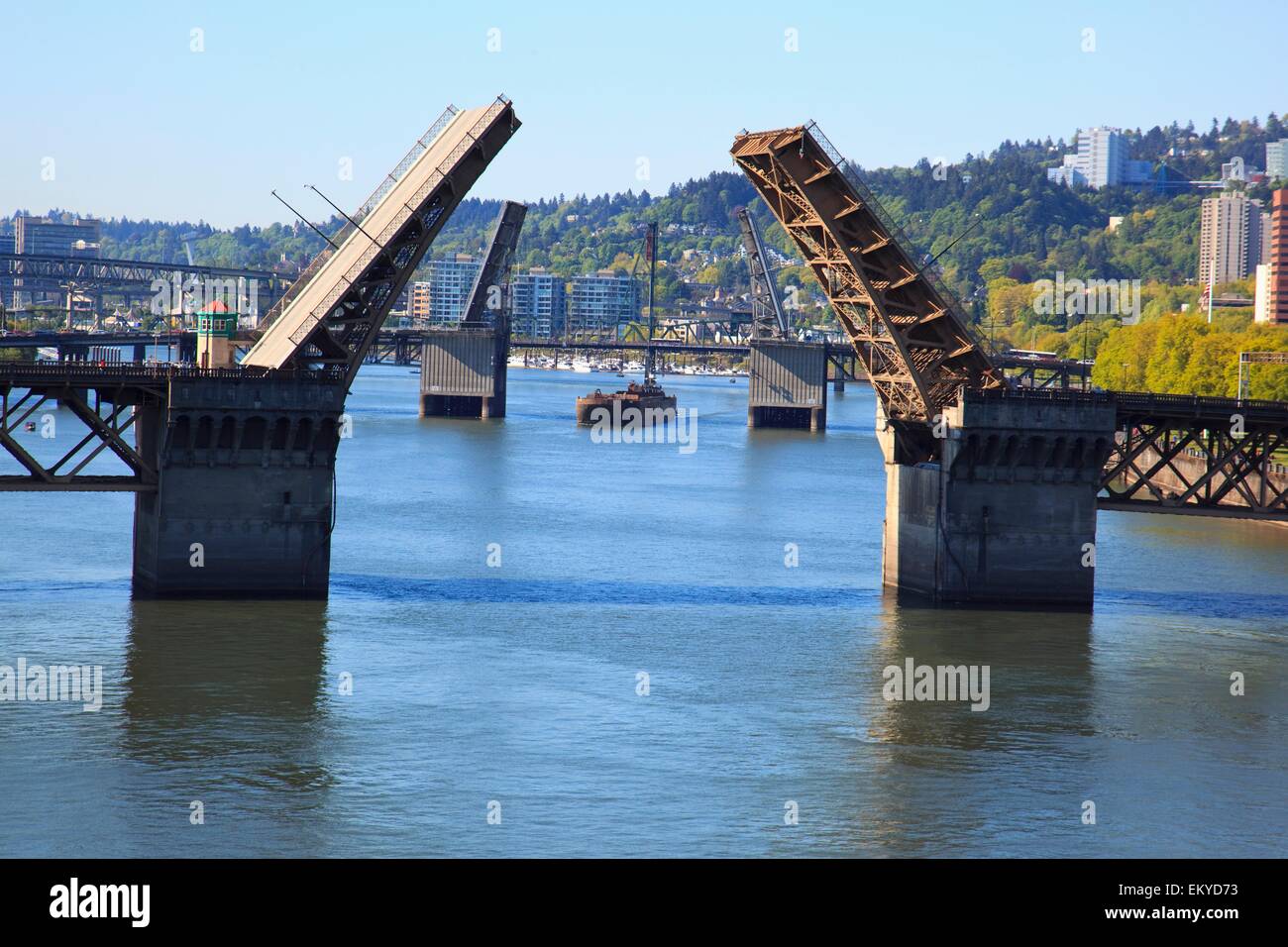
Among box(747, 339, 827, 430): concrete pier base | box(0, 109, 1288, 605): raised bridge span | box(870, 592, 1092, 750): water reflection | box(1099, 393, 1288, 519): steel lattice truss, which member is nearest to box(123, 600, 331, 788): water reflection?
→ box(0, 109, 1288, 605): raised bridge span

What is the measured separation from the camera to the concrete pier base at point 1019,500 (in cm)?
5366

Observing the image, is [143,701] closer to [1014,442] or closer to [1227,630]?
[1014,442]

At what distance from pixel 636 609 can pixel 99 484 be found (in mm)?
15055

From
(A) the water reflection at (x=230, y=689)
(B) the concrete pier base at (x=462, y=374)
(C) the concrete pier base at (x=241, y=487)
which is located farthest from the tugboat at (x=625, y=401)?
(A) the water reflection at (x=230, y=689)

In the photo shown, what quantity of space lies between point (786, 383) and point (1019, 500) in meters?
111

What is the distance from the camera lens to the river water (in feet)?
107

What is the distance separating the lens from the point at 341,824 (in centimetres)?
3216

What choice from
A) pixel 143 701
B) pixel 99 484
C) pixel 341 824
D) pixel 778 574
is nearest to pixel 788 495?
pixel 778 574

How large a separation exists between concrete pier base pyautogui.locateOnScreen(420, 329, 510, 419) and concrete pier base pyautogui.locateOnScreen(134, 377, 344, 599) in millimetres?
111454

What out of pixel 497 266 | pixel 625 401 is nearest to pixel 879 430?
pixel 497 266

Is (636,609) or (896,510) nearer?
(636,609)

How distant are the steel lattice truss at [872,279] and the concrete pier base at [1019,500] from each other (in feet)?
7.12

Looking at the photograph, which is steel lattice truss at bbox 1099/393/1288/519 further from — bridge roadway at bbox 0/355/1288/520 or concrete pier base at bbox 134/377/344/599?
concrete pier base at bbox 134/377/344/599

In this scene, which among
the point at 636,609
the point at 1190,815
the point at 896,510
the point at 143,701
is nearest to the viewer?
the point at 1190,815
